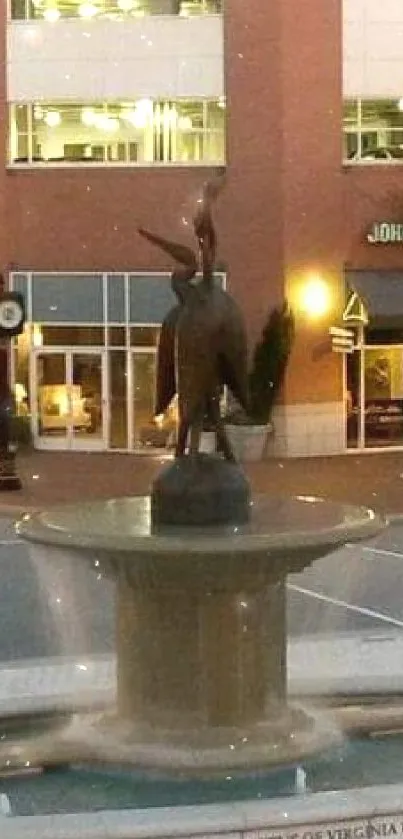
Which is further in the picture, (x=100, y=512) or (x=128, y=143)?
(x=128, y=143)

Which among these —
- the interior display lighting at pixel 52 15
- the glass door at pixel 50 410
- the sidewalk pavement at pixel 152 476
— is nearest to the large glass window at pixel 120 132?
the interior display lighting at pixel 52 15

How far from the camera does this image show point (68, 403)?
3609 centimetres

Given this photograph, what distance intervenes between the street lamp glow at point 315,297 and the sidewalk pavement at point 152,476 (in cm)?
294

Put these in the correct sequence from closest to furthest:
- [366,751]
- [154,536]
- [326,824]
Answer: [326,824] < [154,536] < [366,751]

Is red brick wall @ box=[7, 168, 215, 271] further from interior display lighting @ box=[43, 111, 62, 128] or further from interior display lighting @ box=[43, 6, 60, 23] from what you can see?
interior display lighting @ box=[43, 6, 60, 23]

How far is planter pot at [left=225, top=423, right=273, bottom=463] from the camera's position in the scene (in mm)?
33281

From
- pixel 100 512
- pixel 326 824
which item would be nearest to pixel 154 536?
pixel 100 512

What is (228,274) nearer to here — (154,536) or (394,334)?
(394,334)

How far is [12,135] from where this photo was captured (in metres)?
35.1

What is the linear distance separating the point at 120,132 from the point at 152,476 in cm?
848

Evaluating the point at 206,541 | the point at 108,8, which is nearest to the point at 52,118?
the point at 108,8

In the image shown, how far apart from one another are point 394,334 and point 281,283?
2.71 m

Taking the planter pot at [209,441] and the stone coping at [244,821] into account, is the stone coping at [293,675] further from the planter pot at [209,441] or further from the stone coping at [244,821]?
the stone coping at [244,821]

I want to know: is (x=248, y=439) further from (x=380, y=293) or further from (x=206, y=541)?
(x=206, y=541)
